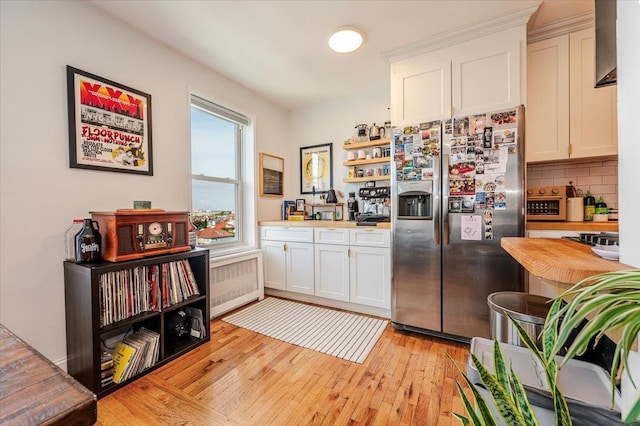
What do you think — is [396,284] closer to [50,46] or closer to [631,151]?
[631,151]

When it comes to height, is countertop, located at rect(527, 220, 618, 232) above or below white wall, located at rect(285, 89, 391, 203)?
below

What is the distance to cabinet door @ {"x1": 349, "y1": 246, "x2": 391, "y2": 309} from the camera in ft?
8.43

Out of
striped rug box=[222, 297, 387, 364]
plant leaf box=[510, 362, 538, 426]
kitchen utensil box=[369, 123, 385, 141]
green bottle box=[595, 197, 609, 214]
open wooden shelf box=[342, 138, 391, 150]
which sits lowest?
striped rug box=[222, 297, 387, 364]

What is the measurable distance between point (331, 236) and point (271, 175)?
1.28 meters

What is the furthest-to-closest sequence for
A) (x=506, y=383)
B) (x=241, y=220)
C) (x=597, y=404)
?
(x=241, y=220) < (x=597, y=404) < (x=506, y=383)

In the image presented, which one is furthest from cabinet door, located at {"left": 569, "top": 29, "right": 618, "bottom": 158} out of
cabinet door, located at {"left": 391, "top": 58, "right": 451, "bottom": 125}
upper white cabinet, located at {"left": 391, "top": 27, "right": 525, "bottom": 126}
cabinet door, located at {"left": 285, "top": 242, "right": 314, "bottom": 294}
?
cabinet door, located at {"left": 285, "top": 242, "right": 314, "bottom": 294}

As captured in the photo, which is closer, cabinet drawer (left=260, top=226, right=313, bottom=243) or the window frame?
cabinet drawer (left=260, top=226, right=313, bottom=243)

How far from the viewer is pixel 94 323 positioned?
155cm

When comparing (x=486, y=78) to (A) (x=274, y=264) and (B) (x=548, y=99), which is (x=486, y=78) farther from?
(A) (x=274, y=264)

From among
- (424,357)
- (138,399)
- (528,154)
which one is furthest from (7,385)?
(528,154)

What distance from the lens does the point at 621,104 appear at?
0.80 meters

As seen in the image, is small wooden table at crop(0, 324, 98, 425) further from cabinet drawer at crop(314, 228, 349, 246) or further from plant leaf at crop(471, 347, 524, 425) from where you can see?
cabinet drawer at crop(314, 228, 349, 246)

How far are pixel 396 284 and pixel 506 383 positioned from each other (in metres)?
1.72

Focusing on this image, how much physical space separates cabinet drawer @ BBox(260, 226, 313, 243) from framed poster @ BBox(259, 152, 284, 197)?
0.49 m
